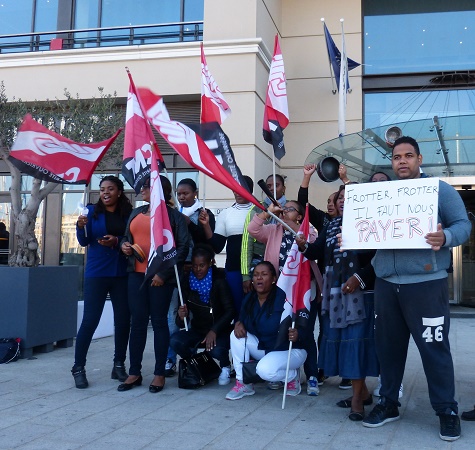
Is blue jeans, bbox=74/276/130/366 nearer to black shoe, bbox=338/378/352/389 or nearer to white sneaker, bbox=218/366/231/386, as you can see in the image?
white sneaker, bbox=218/366/231/386

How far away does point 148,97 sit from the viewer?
510cm

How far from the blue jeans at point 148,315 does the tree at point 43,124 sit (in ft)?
8.47

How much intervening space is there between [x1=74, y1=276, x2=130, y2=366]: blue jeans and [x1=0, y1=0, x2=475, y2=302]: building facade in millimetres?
5805

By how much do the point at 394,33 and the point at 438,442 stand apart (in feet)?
34.4

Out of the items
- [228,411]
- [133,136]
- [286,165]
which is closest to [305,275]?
[228,411]

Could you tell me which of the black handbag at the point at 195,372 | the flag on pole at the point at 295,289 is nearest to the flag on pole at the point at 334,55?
the flag on pole at the point at 295,289

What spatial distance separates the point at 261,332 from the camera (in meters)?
5.11

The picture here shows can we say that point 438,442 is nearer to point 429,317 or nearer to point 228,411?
point 429,317

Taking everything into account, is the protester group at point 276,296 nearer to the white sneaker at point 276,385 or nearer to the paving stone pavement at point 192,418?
the white sneaker at point 276,385

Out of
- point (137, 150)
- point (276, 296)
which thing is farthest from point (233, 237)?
point (137, 150)

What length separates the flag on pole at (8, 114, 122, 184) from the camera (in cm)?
561

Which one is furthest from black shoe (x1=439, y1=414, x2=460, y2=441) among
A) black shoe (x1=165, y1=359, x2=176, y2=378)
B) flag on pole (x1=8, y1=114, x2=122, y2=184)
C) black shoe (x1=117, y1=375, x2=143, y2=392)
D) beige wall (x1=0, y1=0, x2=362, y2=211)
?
beige wall (x1=0, y1=0, x2=362, y2=211)

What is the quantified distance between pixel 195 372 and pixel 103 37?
8.91 metres

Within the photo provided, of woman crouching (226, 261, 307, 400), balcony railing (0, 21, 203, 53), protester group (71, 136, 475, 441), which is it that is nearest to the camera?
protester group (71, 136, 475, 441)
